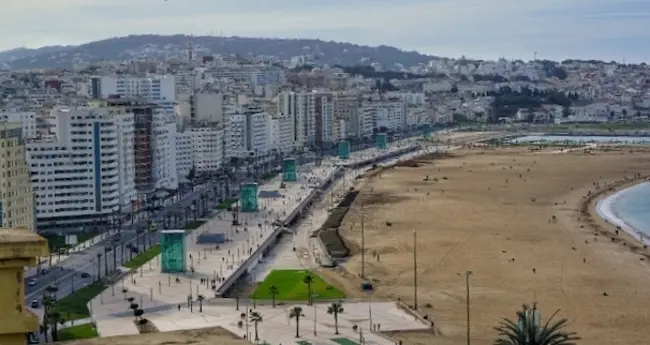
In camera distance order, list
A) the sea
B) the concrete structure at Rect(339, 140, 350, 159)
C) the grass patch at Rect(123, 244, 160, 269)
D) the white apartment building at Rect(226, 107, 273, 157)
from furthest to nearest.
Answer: the concrete structure at Rect(339, 140, 350, 159)
the white apartment building at Rect(226, 107, 273, 157)
the sea
the grass patch at Rect(123, 244, 160, 269)

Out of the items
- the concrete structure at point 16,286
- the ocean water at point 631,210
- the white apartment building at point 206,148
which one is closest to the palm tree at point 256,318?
the concrete structure at point 16,286

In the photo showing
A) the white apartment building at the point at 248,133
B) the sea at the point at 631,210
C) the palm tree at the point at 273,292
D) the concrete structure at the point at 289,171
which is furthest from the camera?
the white apartment building at the point at 248,133

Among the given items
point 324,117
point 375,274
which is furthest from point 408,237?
point 324,117

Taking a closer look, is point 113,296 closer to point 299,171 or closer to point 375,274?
point 375,274

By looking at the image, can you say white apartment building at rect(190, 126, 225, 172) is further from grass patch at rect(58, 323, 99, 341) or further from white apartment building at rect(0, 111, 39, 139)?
grass patch at rect(58, 323, 99, 341)

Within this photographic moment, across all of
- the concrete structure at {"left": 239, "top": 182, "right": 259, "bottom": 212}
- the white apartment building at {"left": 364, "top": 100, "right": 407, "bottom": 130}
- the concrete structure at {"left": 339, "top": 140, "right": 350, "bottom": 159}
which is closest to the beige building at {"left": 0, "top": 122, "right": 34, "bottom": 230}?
the concrete structure at {"left": 239, "top": 182, "right": 259, "bottom": 212}

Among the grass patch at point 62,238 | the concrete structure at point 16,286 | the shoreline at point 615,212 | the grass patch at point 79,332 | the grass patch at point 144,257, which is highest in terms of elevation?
the concrete structure at point 16,286

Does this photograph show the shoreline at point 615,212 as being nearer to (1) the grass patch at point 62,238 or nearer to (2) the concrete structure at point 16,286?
(1) the grass patch at point 62,238
